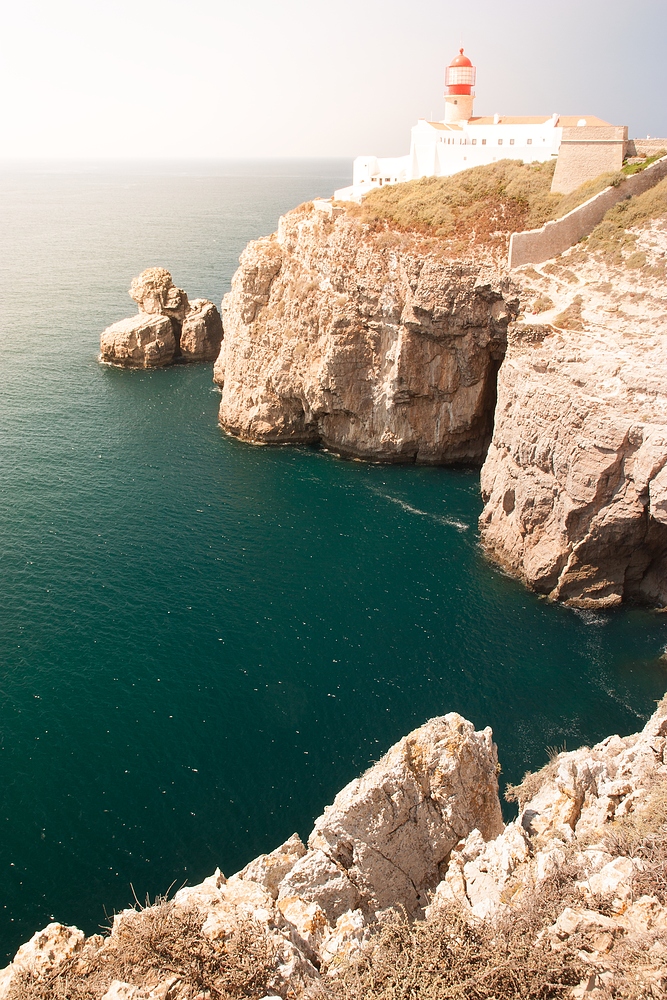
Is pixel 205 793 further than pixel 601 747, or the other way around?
pixel 205 793

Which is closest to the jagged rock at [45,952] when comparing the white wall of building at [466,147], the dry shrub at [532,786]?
the dry shrub at [532,786]

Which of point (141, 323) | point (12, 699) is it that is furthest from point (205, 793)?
point (141, 323)

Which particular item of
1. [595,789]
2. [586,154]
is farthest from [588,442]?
[586,154]

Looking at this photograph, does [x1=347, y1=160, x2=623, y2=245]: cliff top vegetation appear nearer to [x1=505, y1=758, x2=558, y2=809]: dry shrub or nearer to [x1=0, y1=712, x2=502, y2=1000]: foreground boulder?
[x1=505, y1=758, x2=558, y2=809]: dry shrub

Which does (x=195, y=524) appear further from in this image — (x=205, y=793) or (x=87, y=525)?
(x=205, y=793)

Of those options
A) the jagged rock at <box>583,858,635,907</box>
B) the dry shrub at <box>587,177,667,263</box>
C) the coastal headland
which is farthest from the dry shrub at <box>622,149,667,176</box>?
the jagged rock at <box>583,858,635,907</box>

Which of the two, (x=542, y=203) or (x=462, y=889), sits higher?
(x=542, y=203)

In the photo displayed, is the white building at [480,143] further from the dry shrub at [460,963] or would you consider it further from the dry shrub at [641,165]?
the dry shrub at [460,963]
